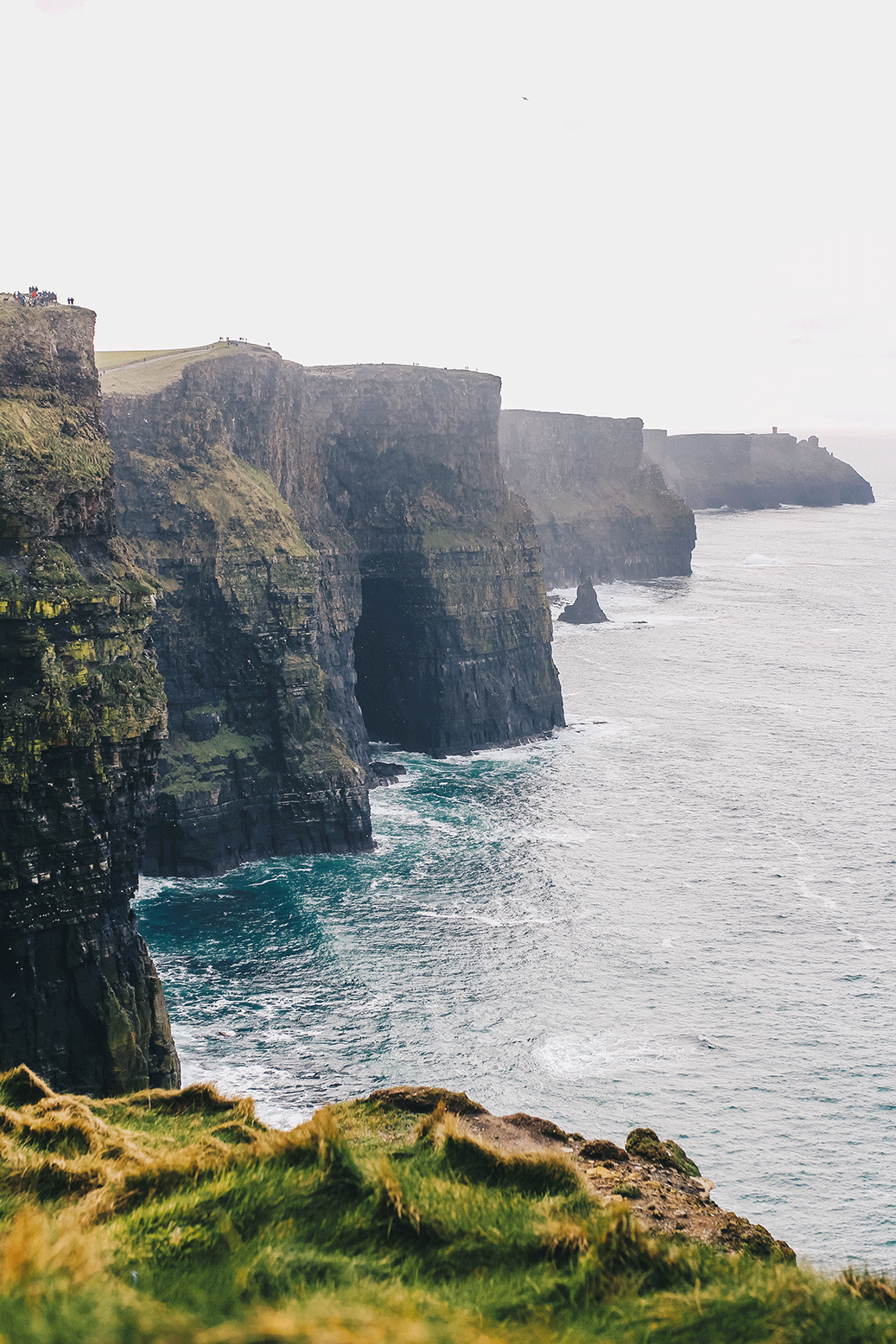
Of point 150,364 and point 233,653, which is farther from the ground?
point 150,364

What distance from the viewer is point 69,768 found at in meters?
45.5

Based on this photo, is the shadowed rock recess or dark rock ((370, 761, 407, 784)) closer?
the shadowed rock recess

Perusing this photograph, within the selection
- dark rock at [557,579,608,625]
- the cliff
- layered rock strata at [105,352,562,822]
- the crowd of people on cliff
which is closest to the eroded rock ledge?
the cliff

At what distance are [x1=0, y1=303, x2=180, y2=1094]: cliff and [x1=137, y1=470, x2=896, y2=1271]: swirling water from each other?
22.7 feet

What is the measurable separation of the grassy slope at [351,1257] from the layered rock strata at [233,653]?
205 feet

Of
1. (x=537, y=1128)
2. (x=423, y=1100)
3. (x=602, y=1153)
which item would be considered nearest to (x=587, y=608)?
(x=423, y=1100)

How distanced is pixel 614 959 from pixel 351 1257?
175ft

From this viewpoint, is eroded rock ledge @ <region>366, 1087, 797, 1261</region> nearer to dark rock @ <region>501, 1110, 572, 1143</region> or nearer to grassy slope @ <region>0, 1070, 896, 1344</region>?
dark rock @ <region>501, 1110, 572, 1143</region>

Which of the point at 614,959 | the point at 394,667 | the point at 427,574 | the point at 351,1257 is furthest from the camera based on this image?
the point at 394,667

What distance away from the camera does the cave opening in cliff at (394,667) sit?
113688 millimetres

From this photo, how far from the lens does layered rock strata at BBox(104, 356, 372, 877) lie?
8144cm

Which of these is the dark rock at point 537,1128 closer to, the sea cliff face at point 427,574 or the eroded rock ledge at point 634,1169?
the eroded rock ledge at point 634,1169

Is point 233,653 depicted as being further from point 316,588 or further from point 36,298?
point 36,298

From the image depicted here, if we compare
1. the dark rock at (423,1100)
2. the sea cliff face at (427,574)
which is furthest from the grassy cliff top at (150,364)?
the dark rock at (423,1100)
